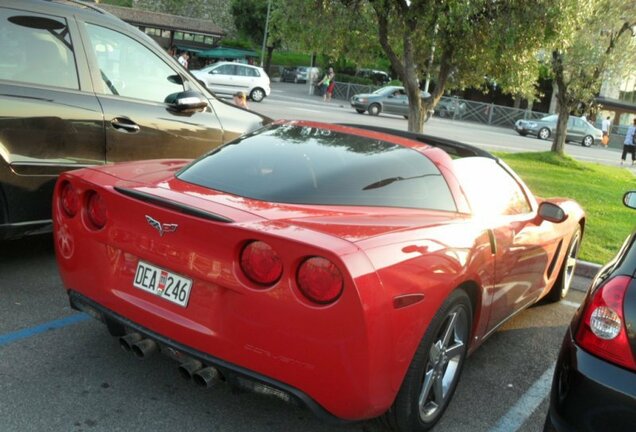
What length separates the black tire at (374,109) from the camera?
33094 millimetres

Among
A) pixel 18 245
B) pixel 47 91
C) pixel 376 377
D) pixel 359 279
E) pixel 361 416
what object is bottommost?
pixel 18 245

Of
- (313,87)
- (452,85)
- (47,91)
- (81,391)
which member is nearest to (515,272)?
(81,391)

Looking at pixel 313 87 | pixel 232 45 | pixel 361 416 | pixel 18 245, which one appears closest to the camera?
pixel 361 416

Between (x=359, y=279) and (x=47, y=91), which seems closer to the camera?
(x=359, y=279)

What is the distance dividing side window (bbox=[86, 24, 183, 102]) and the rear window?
1.69 metres

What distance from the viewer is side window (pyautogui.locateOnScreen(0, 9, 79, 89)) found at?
4.33m

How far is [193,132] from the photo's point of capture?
17.6ft

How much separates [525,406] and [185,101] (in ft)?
11.2

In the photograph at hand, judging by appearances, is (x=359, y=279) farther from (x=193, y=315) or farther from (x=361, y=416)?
(x=193, y=315)

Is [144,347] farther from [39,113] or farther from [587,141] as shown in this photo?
[587,141]

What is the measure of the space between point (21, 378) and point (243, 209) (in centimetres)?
149

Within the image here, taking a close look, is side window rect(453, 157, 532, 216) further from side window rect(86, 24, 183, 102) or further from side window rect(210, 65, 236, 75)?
side window rect(210, 65, 236, 75)

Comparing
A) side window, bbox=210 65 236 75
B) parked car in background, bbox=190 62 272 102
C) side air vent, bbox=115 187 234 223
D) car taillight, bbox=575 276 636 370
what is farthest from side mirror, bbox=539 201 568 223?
side window, bbox=210 65 236 75

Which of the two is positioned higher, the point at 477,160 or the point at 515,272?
the point at 477,160
